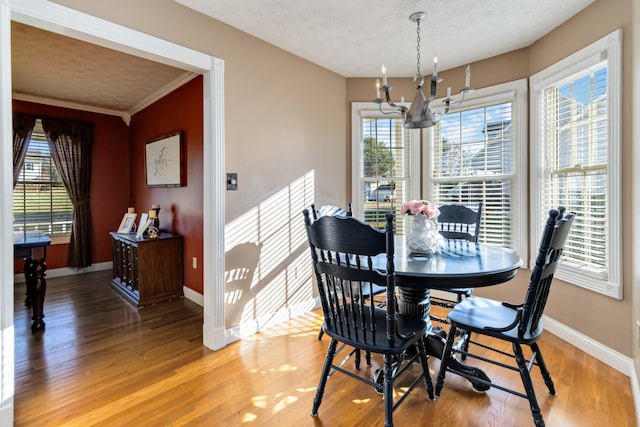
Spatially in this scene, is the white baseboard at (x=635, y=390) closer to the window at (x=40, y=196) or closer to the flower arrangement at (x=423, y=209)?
the flower arrangement at (x=423, y=209)

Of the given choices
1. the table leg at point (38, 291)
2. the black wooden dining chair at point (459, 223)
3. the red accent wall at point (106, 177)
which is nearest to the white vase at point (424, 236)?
the black wooden dining chair at point (459, 223)

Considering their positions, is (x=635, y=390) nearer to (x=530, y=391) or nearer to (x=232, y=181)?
(x=530, y=391)

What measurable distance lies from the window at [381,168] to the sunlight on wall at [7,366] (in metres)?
3.04

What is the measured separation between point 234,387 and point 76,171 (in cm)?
460

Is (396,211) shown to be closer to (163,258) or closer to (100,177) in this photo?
(163,258)

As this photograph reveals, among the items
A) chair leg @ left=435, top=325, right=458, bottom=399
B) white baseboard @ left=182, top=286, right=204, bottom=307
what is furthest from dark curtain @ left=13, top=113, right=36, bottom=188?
chair leg @ left=435, top=325, right=458, bottom=399

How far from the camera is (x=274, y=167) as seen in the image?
2969 millimetres

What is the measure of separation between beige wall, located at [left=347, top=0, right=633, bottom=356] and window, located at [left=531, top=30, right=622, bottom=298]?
0.18 ft

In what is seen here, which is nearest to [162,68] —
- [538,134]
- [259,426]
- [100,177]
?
[100,177]

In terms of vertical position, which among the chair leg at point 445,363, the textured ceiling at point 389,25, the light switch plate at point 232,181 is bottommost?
the chair leg at point 445,363

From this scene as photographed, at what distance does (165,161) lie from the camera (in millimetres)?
4082

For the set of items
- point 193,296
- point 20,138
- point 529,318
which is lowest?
point 193,296

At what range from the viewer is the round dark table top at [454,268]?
1.57 metres

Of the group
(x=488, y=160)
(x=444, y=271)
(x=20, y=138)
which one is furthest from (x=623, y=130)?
(x=20, y=138)
